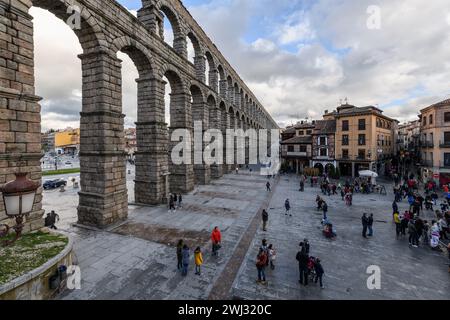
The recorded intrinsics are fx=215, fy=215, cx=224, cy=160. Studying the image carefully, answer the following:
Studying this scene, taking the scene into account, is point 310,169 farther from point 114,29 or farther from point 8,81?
point 8,81

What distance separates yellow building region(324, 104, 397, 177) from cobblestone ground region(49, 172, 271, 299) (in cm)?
2143

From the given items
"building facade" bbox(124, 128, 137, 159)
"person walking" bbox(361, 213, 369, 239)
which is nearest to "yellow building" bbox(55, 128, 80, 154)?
"building facade" bbox(124, 128, 137, 159)

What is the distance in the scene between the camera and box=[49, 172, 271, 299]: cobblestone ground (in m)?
7.03

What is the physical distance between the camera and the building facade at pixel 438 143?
25.2m

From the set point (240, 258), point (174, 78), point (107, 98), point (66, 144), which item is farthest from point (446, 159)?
point (66, 144)

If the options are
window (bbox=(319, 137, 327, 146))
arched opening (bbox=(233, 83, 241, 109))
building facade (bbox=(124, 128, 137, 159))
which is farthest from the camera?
building facade (bbox=(124, 128, 137, 159))

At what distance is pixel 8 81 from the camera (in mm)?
7918

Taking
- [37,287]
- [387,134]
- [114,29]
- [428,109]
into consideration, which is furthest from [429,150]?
[37,287]

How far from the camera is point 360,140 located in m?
31.4

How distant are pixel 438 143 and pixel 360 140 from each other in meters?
8.14

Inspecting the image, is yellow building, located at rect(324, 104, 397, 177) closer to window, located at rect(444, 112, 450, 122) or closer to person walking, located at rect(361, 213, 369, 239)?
window, located at rect(444, 112, 450, 122)

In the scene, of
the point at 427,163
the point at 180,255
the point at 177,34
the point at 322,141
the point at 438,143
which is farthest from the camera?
the point at 322,141

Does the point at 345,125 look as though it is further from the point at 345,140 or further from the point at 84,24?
the point at 84,24

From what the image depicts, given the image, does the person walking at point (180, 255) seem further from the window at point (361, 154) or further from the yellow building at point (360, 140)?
the window at point (361, 154)
